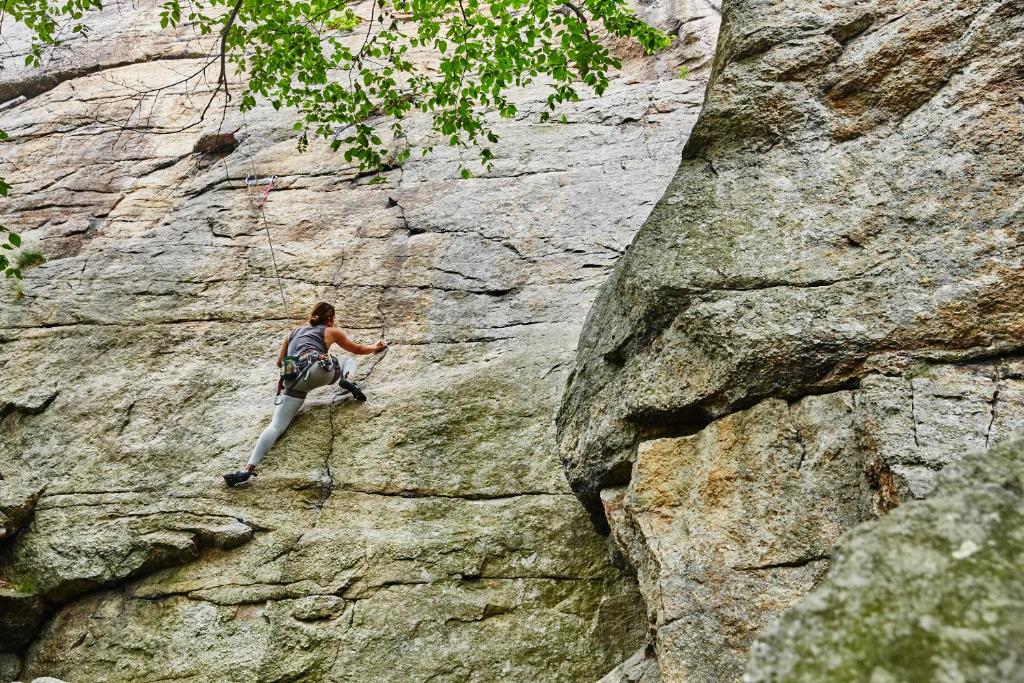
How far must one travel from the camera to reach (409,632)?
684 centimetres

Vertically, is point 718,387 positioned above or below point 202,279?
above

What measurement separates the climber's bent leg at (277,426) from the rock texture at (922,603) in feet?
24.1

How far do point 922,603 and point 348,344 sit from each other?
828 cm

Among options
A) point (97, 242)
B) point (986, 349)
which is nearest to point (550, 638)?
point (986, 349)

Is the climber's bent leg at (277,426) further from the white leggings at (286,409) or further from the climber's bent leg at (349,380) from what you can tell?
the climber's bent leg at (349,380)

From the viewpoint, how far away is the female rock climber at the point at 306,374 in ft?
28.4

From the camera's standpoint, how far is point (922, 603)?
1.98 m

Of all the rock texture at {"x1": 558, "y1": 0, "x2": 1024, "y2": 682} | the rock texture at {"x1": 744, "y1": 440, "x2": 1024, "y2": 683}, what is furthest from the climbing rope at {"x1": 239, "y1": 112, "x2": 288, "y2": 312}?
the rock texture at {"x1": 744, "y1": 440, "x2": 1024, "y2": 683}

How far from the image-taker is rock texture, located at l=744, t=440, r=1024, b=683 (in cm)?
184

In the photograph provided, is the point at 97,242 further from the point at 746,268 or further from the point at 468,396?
the point at 746,268

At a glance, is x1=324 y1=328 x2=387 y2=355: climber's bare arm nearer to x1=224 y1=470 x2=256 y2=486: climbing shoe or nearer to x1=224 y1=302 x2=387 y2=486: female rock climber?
x1=224 y1=302 x2=387 y2=486: female rock climber

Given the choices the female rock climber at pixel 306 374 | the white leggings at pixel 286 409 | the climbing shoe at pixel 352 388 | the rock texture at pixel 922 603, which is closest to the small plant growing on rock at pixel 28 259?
the female rock climber at pixel 306 374

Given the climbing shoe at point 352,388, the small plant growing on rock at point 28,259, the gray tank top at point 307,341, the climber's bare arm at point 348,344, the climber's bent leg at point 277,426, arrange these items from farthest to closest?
the small plant growing on rock at point 28,259 → the climber's bare arm at point 348,344 → the climbing shoe at point 352,388 → the gray tank top at point 307,341 → the climber's bent leg at point 277,426

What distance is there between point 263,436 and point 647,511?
5.18 m
